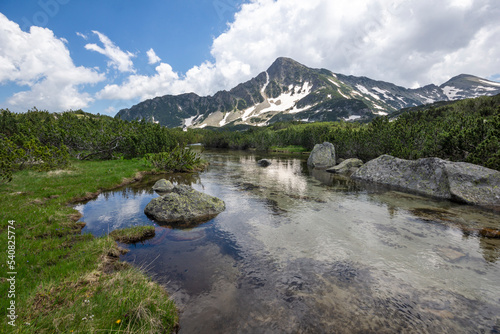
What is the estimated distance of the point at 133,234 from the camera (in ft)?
47.1

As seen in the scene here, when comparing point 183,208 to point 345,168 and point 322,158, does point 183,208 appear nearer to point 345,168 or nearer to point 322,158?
point 345,168

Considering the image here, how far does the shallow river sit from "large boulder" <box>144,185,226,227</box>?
1.01m

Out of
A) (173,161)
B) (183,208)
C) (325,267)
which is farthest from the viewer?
(173,161)

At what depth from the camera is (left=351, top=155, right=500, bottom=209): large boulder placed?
907 inches

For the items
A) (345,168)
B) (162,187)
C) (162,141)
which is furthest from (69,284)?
(162,141)

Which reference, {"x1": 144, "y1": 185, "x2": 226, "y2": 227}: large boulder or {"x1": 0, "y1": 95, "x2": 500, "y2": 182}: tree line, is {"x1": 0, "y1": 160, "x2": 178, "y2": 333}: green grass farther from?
{"x1": 0, "y1": 95, "x2": 500, "y2": 182}: tree line

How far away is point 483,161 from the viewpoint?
27.8 m

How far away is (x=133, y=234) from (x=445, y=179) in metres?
34.7

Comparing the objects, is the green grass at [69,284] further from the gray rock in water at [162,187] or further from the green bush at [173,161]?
the green bush at [173,161]

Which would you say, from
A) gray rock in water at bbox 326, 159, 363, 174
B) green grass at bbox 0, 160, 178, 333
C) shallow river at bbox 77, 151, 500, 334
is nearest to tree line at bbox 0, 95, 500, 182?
gray rock in water at bbox 326, 159, 363, 174

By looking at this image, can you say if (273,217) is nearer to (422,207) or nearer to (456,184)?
(422,207)

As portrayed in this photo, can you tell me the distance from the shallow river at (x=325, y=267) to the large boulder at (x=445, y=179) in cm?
281

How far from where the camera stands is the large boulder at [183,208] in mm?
17750

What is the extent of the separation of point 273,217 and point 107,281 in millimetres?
13223
